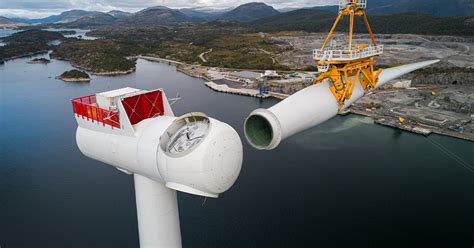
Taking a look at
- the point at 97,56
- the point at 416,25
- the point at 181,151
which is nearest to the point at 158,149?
the point at 181,151

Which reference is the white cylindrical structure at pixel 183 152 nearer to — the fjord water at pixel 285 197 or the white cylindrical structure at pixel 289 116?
the white cylindrical structure at pixel 289 116

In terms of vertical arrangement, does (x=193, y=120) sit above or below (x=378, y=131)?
above

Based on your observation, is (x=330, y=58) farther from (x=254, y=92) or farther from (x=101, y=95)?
(x=254, y=92)

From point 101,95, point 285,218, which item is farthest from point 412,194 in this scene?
point 101,95

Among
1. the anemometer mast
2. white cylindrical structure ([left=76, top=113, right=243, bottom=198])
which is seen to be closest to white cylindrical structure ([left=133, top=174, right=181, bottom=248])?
white cylindrical structure ([left=76, top=113, right=243, bottom=198])

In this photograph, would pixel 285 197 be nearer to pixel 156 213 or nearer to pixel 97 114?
pixel 156 213

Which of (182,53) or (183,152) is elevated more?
(182,53)
